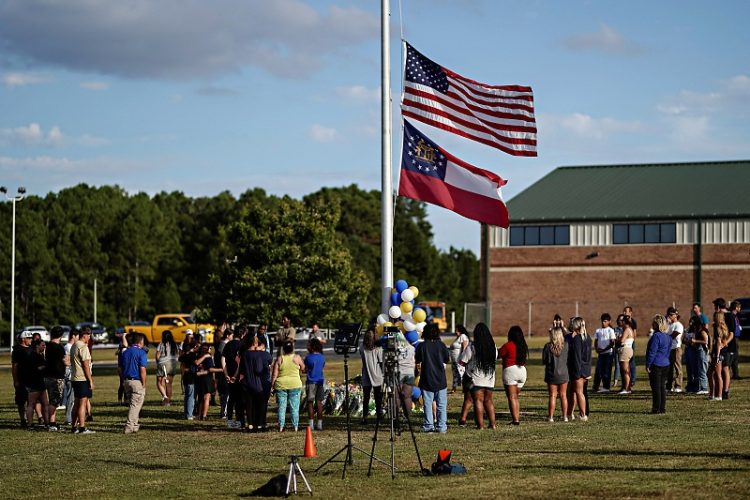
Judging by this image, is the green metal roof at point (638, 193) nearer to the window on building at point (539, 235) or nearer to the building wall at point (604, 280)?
the window on building at point (539, 235)

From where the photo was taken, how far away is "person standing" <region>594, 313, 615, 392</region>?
27.0 meters

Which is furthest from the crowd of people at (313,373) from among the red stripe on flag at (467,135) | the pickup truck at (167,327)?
the pickup truck at (167,327)

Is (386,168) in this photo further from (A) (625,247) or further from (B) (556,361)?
(A) (625,247)

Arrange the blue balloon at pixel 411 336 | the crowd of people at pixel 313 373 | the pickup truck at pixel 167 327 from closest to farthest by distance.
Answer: the crowd of people at pixel 313 373 < the blue balloon at pixel 411 336 < the pickup truck at pixel 167 327

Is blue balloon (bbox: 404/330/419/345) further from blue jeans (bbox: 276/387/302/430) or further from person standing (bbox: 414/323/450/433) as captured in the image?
blue jeans (bbox: 276/387/302/430)

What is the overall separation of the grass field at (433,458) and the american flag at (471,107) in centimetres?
537

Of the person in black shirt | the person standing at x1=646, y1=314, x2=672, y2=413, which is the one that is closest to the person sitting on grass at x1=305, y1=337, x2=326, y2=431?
the person in black shirt

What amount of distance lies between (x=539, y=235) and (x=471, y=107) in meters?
51.2

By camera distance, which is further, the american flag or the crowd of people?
the american flag

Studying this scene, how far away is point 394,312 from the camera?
21.5 m

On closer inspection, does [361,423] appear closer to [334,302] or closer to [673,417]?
[673,417]

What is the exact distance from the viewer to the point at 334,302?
59.3 meters

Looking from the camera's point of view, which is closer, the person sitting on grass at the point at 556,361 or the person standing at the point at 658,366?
the person sitting on grass at the point at 556,361

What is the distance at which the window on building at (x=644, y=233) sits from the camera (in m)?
69.3
